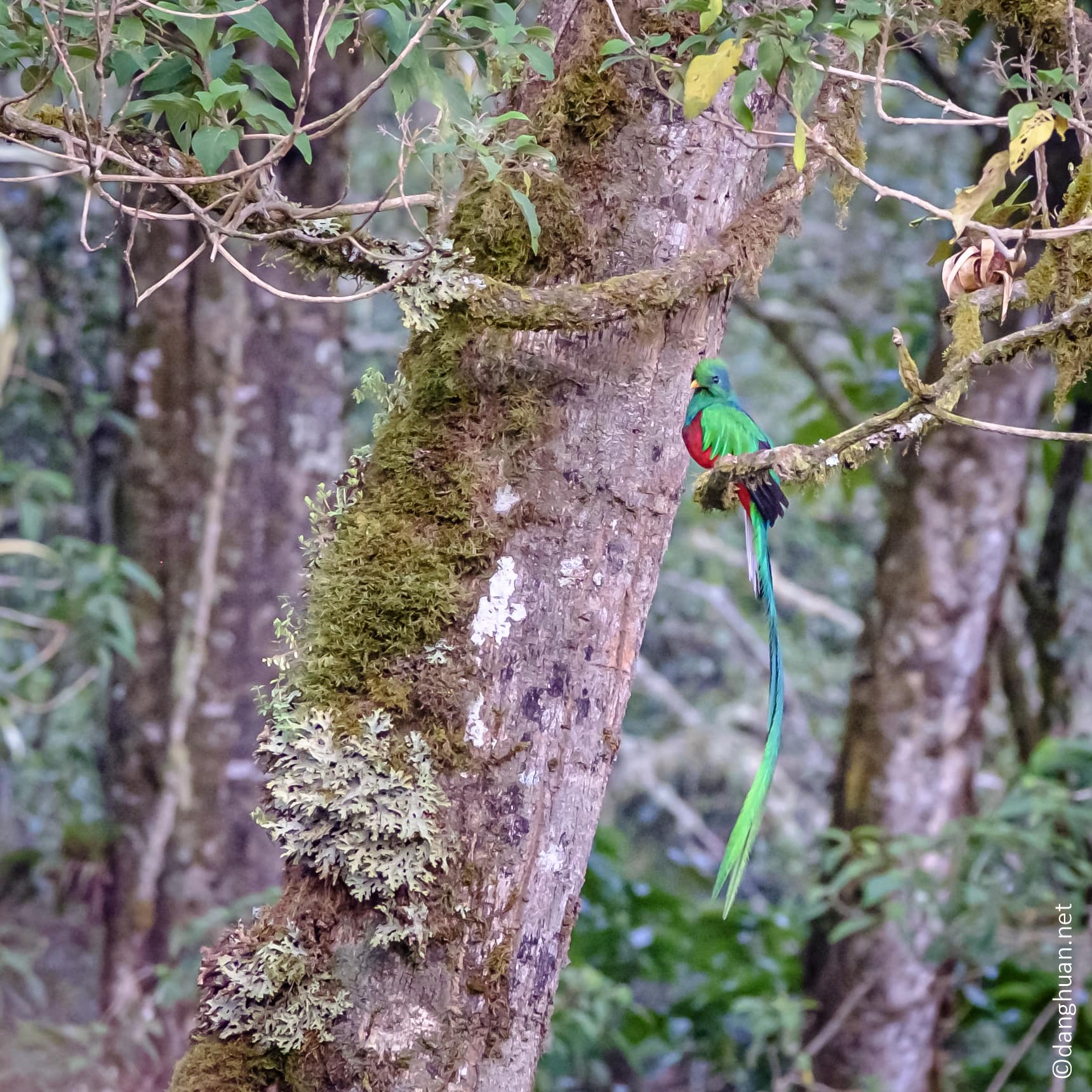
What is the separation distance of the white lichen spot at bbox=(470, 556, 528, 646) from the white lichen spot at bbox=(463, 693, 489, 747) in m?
0.08

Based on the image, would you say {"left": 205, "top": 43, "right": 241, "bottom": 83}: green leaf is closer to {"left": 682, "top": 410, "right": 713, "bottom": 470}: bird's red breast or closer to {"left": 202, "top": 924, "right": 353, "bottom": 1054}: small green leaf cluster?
{"left": 682, "top": 410, "right": 713, "bottom": 470}: bird's red breast

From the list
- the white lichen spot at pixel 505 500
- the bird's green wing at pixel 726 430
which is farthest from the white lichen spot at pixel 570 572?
the bird's green wing at pixel 726 430

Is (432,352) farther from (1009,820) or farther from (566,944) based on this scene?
(1009,820)

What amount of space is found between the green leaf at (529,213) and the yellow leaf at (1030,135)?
1.99 ft

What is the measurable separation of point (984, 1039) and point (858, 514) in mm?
3739

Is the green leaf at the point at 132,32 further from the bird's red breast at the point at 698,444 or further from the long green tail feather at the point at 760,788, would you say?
the long green tail feather at the point at 760,788

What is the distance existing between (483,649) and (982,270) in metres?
0.94

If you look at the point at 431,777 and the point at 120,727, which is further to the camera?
the point at 120,727

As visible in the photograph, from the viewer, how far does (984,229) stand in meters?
1.60

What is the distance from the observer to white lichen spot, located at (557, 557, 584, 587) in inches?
60.5

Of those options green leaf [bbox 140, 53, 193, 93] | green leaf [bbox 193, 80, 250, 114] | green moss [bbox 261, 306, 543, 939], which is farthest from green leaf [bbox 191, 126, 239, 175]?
green moss [bbox 261, 306, 543, 939]

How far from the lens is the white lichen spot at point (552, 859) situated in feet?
4.92

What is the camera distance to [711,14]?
1.33 m

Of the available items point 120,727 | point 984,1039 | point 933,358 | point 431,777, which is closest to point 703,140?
point 431,777
